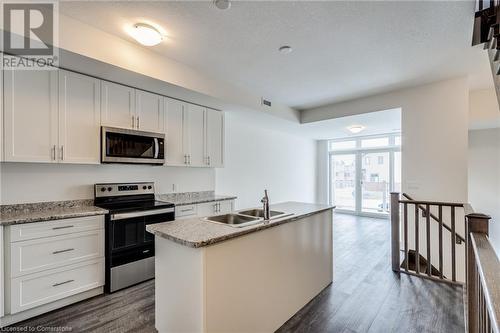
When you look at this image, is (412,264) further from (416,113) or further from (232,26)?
(232,26)

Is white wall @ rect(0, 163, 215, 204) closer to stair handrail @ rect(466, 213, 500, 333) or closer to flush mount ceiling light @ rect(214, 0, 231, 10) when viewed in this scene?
flush mount ceiling light @ rect(214, 0, 231, 10)

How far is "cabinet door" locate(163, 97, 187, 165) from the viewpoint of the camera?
343 centimetres

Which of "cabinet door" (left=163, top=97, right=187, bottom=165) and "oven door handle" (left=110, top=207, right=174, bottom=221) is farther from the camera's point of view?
"cabinet door" (left=163, top=97, right=187, bottom=165)

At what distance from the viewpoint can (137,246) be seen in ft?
9.37

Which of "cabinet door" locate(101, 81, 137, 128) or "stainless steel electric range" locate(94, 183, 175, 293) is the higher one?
"cabinet door" locate(101, 81, 137, 128)

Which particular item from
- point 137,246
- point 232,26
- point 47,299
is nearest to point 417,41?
point 232,26

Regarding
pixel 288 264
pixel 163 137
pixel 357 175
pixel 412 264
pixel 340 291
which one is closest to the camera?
pixel 288 264

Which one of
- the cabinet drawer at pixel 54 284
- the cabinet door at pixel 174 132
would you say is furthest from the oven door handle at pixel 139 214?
the cabinet door at pixel 174 132

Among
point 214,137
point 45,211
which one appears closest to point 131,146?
point 45,211

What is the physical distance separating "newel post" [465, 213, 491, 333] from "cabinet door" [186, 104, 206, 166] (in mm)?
3217

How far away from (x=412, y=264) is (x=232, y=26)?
412cm

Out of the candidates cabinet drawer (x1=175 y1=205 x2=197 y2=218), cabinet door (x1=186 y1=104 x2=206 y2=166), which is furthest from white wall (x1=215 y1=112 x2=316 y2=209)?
cabinet drawer (x1=175 y1=205 x2=197 y2=218)

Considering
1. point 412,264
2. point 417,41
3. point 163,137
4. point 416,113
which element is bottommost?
point 412,264

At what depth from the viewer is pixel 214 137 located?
4082 mm
